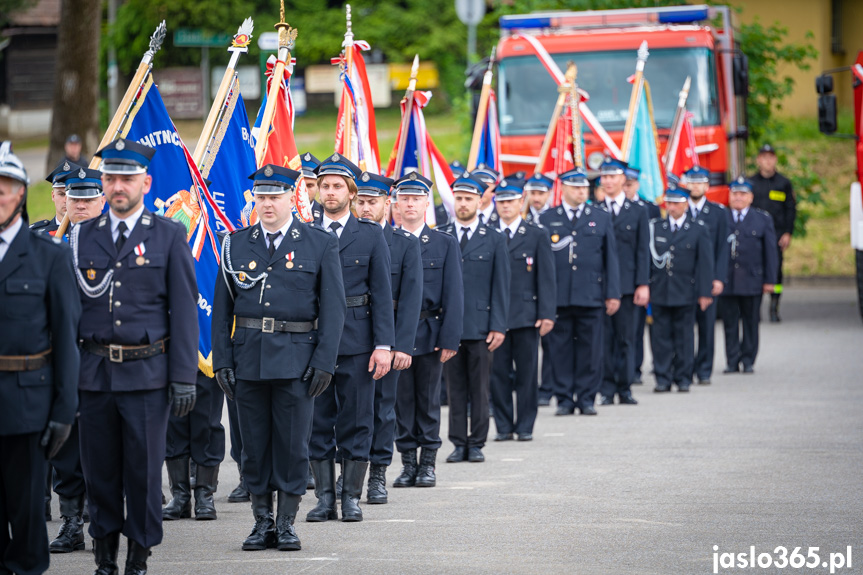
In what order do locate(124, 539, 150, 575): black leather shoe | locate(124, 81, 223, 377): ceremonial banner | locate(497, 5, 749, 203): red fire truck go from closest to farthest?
locate(124, 539, 150, 575): black leather shoe → locate(124, 81, 223, 377): ceremonial banner → locate(497, 5, 749, 203): red fire truck

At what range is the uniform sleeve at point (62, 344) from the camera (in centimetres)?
614

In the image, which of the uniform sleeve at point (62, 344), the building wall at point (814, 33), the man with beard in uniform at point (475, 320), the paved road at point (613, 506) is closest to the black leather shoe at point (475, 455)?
the man with beard in uniform at point (475, 320)

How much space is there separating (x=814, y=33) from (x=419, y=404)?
95.0 ft

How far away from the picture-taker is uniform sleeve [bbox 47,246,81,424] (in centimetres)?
614

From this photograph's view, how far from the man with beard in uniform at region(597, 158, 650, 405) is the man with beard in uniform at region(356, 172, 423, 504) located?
5015 mm

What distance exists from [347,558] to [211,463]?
67.9 inches

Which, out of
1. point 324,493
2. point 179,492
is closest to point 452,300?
point 324,493

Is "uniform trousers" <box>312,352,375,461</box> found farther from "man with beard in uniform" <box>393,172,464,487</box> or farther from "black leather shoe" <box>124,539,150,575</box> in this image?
"black leather shoe" <box>124,539,150,575</box>

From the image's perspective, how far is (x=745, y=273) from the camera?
16.4 m

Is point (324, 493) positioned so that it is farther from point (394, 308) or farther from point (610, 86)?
point (610, 86)

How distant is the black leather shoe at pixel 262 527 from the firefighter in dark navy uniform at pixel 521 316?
4.41m

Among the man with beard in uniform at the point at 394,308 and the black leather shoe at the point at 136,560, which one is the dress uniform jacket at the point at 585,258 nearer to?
the man with beard in uniform at the point at 394,308

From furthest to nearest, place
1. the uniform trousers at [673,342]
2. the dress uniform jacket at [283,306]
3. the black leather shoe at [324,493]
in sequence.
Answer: the uniform trousers at [673,342], the black leather shoe at [324,493], the dress uniform jacket at [283,306]

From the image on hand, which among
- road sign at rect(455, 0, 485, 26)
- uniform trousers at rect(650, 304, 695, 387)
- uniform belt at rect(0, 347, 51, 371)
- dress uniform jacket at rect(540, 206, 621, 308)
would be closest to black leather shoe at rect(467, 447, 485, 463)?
dress uniform jacket at rect(540, 206, 621, 308)
